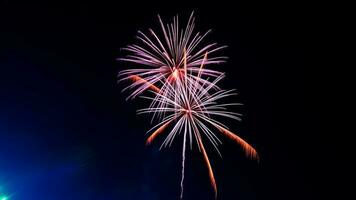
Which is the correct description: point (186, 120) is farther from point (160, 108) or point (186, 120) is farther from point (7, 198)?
point (7, 198)

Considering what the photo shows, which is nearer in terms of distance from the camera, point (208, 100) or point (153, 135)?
point (208, 100)

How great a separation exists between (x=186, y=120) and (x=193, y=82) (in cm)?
120

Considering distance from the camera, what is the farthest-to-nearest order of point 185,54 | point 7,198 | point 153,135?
point 7,198 → point 153,135 → point 185,54

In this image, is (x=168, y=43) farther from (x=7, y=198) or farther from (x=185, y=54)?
(x=7, y=198)

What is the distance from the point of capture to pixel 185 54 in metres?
10.1

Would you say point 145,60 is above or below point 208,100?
above

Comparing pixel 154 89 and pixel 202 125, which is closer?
pixel 202 125

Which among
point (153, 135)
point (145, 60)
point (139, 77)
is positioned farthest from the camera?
point (153, 135)

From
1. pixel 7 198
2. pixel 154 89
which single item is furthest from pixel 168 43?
pixel 7 198

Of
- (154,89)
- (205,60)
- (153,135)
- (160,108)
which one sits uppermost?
(205,60)

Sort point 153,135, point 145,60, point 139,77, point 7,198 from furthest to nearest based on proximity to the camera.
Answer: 1. point 7,198
2. point 153,135
3. point 139,77
4. point 145,60

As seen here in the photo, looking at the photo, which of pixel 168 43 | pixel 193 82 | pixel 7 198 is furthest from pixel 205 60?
pixel 7 198

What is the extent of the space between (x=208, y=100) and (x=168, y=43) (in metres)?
2.11

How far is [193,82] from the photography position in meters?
11.0
